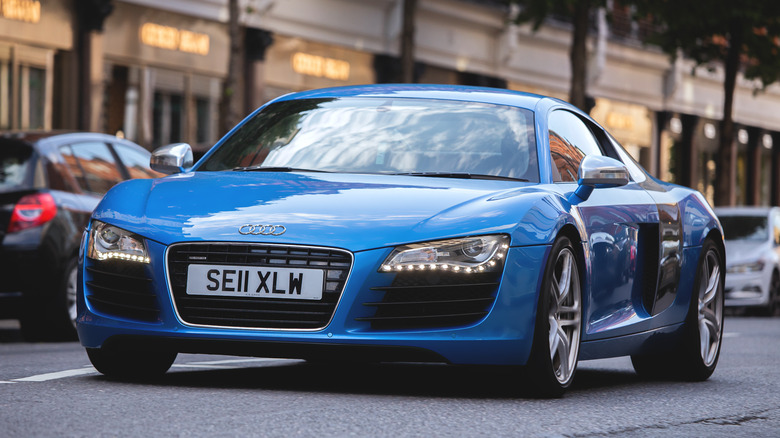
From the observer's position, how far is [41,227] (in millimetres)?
11078

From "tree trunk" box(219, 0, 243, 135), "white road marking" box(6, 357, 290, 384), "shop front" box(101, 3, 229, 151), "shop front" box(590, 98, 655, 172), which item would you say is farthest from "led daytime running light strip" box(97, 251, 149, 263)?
"shop front" box(590, 98, 655, 172)

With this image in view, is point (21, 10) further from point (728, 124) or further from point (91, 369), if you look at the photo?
point (91, 369)

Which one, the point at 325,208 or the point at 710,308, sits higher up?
the point at 325,208

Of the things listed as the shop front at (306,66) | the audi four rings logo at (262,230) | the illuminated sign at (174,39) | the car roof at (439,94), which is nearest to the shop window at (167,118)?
the illuminated sign at (174,39)

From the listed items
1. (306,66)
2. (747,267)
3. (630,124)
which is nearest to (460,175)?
(747,267)

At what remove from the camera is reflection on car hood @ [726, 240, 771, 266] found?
21.2 m

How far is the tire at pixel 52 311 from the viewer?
1108 cm

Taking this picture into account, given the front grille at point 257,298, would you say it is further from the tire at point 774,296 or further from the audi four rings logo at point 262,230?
the tire at point 774,296

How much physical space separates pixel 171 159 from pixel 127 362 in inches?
45.6

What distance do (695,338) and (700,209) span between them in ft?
2.65

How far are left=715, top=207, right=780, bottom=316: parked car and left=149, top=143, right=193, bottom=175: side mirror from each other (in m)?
14.2

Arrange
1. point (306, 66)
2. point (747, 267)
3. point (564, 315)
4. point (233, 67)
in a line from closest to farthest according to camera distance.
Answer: point (564, 315), point (233, 67), point (747, 267), point (306, 66)

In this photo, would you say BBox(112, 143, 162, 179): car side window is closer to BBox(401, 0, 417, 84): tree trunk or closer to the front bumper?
the front bumper

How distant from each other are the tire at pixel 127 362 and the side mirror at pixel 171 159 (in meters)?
1.02
